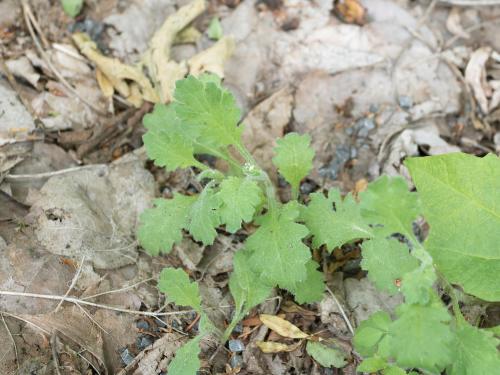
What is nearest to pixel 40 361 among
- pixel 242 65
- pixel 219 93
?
pixel 219 93

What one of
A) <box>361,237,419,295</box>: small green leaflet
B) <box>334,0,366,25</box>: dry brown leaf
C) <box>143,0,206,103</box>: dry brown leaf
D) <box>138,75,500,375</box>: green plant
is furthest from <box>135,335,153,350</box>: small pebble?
<box>334,0,366,25</box>: dry brown leaf

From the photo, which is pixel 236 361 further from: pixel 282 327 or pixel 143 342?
pixel 143 342

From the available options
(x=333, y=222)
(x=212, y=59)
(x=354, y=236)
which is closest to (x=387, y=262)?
(x=354, y=236)

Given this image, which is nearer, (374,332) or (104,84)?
(374,332)

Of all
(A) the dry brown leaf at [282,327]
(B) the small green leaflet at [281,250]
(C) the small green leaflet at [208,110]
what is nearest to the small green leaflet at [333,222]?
(B) the small green leaflet at [281,250]

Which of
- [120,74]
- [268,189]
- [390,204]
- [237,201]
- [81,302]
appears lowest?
[81,302]
